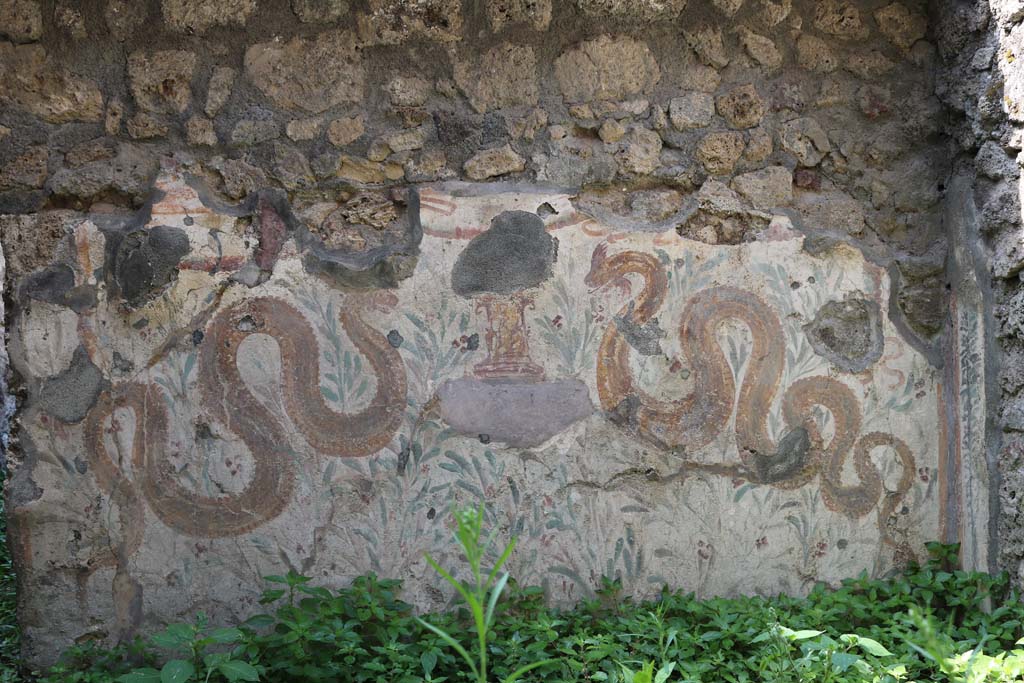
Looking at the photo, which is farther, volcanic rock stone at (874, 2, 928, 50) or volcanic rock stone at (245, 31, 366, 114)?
volcanic rock stone at (874, 2, 928, 50)

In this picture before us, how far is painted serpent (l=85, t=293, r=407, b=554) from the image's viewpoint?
2.25 m

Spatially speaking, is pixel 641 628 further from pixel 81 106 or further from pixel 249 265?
pixel 81 106

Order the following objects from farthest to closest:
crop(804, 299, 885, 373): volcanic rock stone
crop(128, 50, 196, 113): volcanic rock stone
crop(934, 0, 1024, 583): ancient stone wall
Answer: crop(804, 299, 885, 373): volcanic rock stone, crop(128, 50, 196, 113): volcanic rock stone, crop(934, 0, 1024, 583): ancient stone wall

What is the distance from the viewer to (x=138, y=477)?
225cm

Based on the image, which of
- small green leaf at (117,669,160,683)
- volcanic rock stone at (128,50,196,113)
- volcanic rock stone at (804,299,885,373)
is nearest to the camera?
small green leaf at (117,669,160,683)

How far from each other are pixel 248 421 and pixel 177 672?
2.12 feet

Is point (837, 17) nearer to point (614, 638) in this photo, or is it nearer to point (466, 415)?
point (466, 415)

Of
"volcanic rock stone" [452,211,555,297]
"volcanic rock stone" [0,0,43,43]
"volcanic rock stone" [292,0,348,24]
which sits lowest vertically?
"volcanic rock stone" [452,211,555,297]

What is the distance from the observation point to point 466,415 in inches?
92.0

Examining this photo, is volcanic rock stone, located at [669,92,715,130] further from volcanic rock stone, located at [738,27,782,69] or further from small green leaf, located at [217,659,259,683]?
small green leaf, located at [217,659,259,683]

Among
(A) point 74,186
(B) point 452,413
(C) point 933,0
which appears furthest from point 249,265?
(C) point 933,0

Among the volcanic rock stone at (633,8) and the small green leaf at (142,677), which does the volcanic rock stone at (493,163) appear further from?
the small green leaf at (142,677)

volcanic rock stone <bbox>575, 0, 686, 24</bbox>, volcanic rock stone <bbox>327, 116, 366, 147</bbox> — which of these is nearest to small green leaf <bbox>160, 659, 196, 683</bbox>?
volcanic rock stone <bbox>327, 116, 366, 147</bbox>

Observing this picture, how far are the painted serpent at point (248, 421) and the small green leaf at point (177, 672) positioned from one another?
0.41 meters
